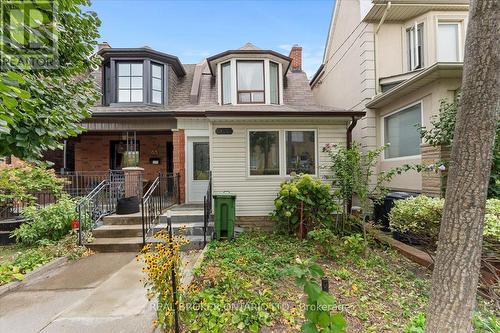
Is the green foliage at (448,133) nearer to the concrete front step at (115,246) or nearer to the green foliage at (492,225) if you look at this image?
the green foliage at (492,225)

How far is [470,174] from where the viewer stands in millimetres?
1888

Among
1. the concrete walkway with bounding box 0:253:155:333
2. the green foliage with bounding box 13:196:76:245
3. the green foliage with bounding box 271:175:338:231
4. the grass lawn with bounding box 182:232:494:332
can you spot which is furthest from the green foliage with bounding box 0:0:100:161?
the green foliage with bounding box 271:175:338:231

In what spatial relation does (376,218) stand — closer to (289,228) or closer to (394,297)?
(289,228)

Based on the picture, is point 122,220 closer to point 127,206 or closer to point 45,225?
point 127,206

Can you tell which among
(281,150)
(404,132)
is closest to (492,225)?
(404,132)

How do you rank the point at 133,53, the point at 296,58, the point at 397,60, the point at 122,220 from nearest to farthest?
the point at 122,220
the point at 397,60
the point at 133,53
the point at 296,58

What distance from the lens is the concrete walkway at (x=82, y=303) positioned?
9.54 ft

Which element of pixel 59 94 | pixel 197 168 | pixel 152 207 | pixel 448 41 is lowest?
pixel 152 207

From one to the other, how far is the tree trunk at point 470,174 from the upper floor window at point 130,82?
1036 cm

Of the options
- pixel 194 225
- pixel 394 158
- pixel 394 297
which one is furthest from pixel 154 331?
pixel 394 158

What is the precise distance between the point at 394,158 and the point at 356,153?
9.76 feet

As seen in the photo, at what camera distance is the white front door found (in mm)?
8602

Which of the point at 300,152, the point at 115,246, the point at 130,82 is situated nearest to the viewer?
the point at 115,246

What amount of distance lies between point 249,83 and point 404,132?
17.0 feet
